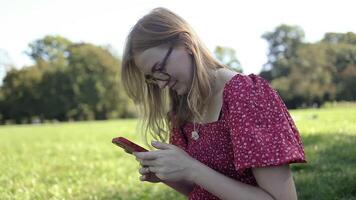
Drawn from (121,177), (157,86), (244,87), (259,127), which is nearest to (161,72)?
(157,86)

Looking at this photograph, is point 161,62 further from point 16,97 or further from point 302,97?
point 16,97

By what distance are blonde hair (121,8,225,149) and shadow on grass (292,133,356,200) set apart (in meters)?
1.77

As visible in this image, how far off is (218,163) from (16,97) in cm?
5498

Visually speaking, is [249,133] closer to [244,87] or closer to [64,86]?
[244,87]

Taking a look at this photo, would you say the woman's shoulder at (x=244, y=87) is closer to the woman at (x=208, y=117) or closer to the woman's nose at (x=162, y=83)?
the woman at (x=208, y=117)

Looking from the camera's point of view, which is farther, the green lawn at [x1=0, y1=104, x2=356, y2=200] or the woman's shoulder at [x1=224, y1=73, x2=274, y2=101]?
the green lawn at [x1=0, y1=104, x2=356, y2=200]

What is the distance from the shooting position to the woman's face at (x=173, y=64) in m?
2.09

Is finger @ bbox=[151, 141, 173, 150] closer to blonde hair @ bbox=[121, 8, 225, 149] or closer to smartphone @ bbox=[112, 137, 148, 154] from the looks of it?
smartphone @ bbox=[112, 137, 148, 154]

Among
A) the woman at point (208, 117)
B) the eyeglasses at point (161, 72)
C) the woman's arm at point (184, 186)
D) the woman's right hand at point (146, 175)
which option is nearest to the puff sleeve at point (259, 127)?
the woman at point (208, 117)

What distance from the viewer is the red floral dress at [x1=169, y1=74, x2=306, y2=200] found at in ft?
6.25

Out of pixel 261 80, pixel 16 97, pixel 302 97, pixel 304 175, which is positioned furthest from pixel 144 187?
pixel 16 97

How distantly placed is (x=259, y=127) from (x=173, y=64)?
1.38 ft

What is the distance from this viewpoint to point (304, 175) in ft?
14.6

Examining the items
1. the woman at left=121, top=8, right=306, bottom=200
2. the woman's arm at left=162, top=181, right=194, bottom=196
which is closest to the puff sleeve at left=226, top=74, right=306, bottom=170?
the woman at left=121, top=8, right=306, bottom=200
